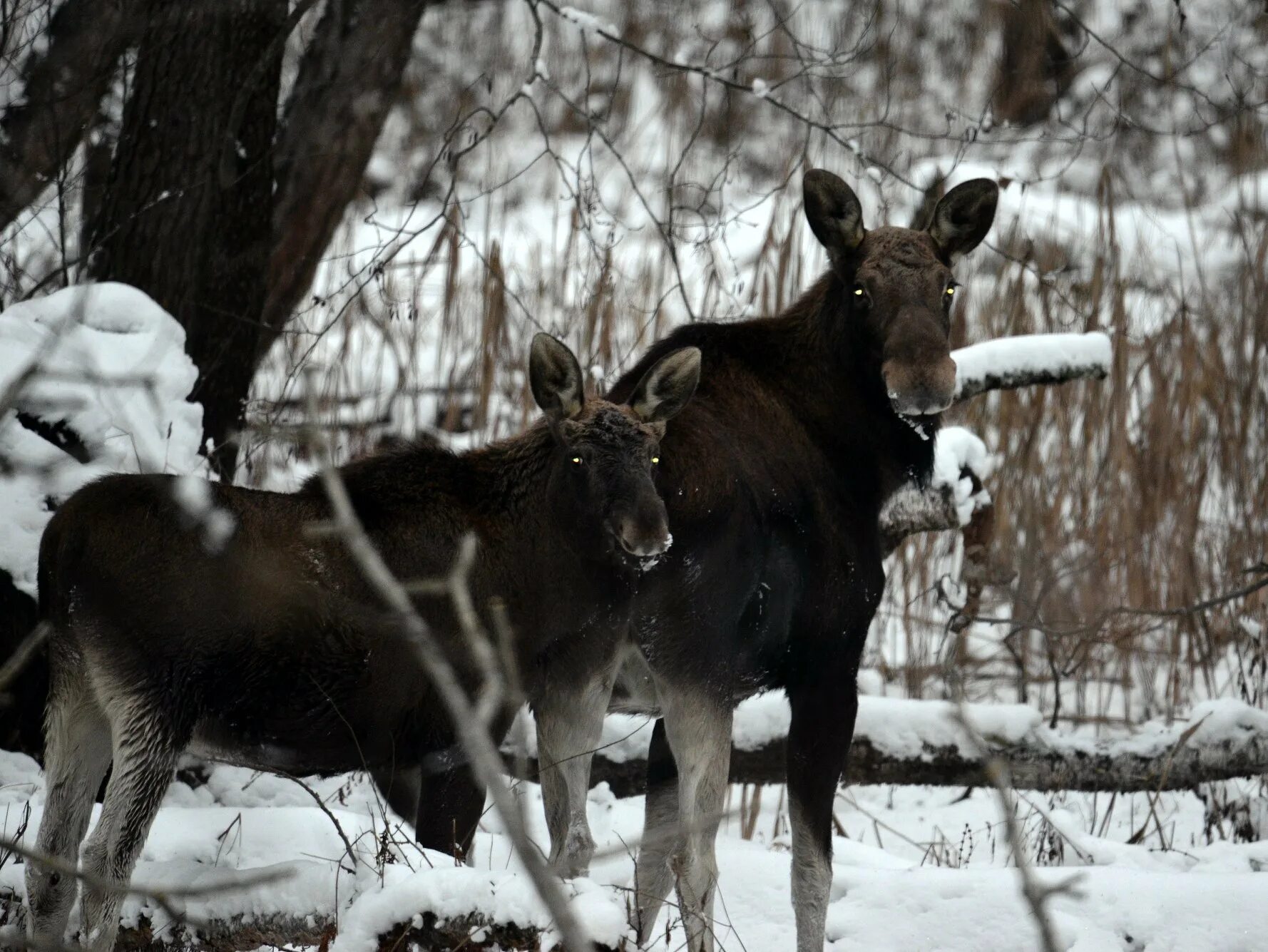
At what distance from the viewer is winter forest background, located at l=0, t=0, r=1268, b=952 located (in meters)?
5.51

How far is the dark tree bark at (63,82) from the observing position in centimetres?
711

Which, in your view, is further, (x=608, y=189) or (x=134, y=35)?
(x=608, y=189)

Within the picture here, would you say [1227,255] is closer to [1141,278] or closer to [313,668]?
[1141,278]

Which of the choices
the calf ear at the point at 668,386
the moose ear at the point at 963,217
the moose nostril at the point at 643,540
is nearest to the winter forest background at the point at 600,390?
the moose nostril at the point at 643,540

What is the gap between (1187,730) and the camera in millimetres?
7270

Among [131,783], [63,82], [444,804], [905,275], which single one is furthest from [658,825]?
[63,82]

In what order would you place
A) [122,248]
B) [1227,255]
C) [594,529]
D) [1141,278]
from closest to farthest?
[594,529] → [122,248] → [1141,278] → [1227,255]

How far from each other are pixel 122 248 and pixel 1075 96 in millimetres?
15945

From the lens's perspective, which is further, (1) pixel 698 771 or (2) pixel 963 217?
(2) pixel 963 217

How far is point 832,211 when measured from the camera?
5.70 metres

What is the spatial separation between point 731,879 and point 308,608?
259 centimetres

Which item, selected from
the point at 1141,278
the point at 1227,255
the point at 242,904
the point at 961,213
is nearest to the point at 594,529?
the point at 242,904

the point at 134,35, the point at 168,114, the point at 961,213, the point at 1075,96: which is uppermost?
the point at 1075,96

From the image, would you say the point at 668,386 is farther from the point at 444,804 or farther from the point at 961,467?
the point at 961,467
